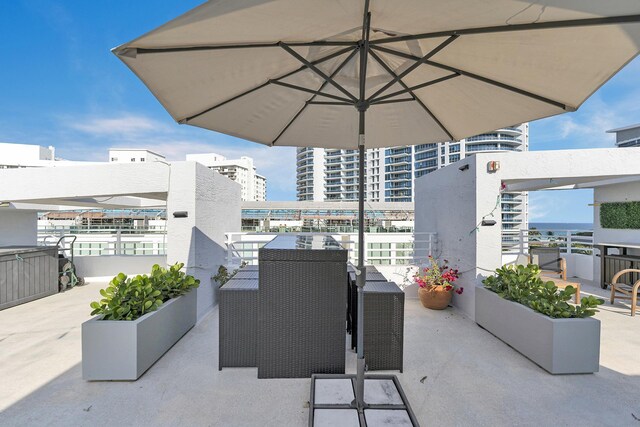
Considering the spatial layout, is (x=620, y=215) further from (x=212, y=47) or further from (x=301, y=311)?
(x=212, y=47)

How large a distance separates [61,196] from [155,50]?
4.92 metres

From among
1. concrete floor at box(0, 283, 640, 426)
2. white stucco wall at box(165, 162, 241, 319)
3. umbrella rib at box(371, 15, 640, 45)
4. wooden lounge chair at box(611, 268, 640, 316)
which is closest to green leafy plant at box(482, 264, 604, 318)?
concrete floor at box(0, 283, 640, 426)

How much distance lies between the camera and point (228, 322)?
3.04m

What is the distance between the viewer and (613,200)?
7.36 metres

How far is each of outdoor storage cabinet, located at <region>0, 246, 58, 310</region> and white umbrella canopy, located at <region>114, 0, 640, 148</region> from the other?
508cm

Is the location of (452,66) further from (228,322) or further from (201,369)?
(201,369)

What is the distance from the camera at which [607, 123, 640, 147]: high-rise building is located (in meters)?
43.2

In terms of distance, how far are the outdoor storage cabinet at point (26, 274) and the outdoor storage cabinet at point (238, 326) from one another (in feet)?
15.7

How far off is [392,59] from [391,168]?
265 feet

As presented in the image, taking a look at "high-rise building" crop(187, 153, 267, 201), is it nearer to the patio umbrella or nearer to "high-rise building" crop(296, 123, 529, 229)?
"high-rise building" crop(296, 123, 529, 229)

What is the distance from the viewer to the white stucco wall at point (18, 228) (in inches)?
297

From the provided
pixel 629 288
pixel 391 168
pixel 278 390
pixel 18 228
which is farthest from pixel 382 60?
pixel 391 168

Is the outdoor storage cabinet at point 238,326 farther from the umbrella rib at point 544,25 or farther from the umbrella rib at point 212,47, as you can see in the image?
the umbrella rib at point 544,25

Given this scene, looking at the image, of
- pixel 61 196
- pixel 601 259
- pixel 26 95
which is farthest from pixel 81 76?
pixel 601 259
